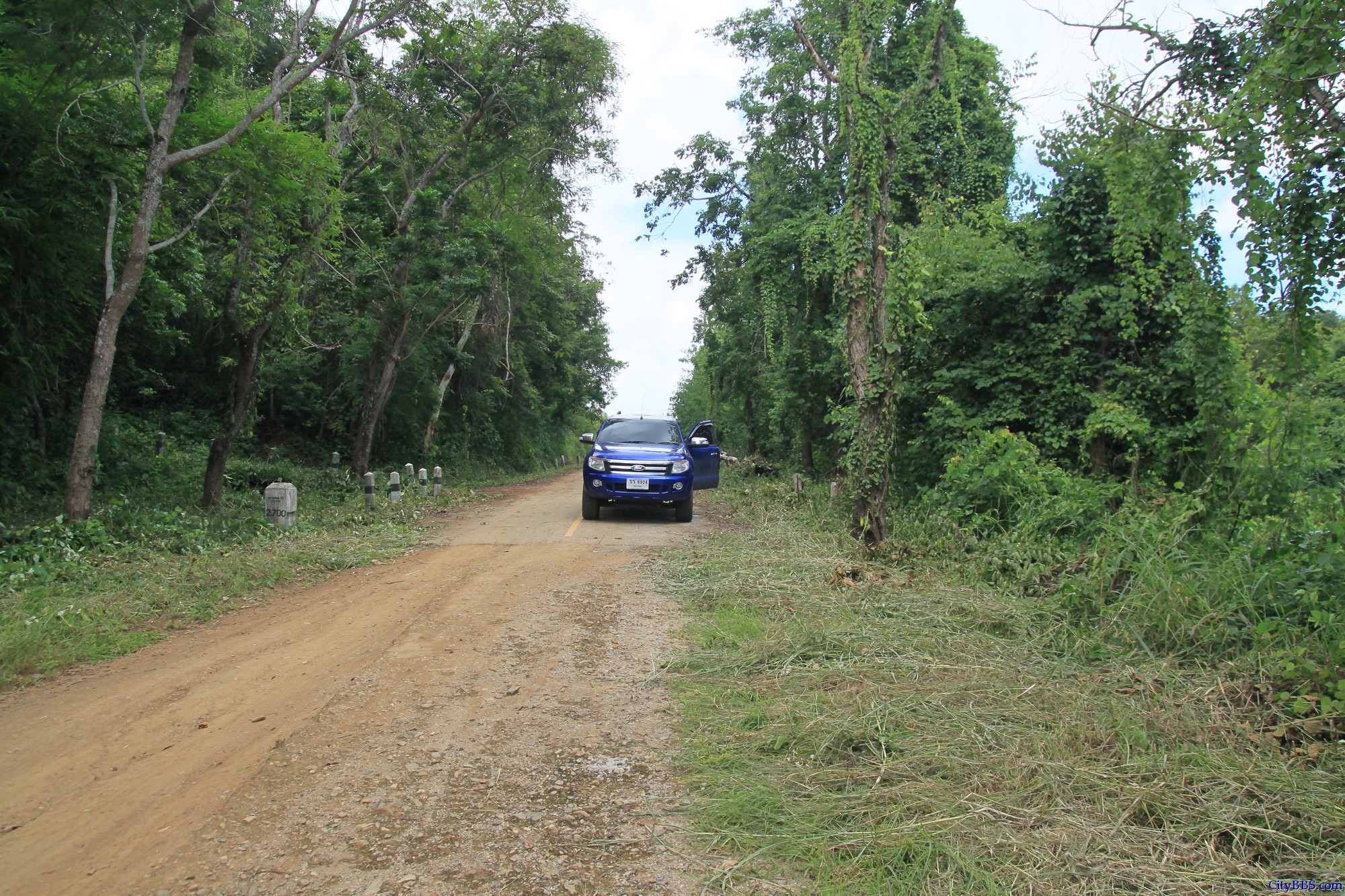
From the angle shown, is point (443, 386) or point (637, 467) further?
point (443, 386)

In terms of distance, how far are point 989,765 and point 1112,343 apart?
29.1ft

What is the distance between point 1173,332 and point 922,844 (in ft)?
31.4

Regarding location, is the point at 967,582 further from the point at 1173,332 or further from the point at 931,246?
the point at 931,246

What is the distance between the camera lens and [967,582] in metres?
7.50

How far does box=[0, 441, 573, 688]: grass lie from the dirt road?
452 millimetres

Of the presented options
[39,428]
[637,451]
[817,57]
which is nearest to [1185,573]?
[817,57]

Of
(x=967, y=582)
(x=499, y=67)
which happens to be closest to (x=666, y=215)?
(x=499, y=67)

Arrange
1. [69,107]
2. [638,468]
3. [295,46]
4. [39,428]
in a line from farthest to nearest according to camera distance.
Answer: [638,468] < [39,428] < [295,46] < [69,107]

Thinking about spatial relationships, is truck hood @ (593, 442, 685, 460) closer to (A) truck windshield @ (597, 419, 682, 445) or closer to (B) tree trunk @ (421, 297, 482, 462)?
(A) truck windshield @ (597, 419, 682, 445)

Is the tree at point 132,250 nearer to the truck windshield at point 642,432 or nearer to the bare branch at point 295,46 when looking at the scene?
the bare branch at point 295,46

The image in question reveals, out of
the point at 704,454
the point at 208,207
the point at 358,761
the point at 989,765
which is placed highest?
Result: the point at 208,207

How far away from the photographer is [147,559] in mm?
8883

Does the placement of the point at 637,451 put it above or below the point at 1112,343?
below

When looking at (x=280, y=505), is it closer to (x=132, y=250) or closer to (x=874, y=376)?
(x=132, y=250)
